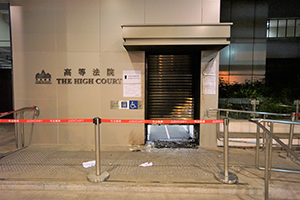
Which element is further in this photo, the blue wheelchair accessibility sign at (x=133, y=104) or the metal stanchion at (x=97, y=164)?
the blue wheelchair accessibility sign at (x=133, y=104)

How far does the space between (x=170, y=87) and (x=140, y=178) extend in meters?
3.53

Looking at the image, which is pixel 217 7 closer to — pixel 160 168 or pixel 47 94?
pixel 160 168

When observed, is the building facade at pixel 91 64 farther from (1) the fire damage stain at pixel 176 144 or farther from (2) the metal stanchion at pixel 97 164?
(2) the metal stanchion at pixel 97 164

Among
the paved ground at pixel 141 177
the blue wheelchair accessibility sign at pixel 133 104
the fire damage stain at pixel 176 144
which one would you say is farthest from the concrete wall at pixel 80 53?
the paved ground at pixel 141 177

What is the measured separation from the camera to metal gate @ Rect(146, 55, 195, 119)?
6.09 m

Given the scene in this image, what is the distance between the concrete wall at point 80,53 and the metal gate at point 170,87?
Answer: 0.75 m

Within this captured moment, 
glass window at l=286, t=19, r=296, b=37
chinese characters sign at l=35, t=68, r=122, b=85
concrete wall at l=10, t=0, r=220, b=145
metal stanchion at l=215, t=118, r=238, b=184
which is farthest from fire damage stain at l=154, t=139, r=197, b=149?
glass window at l=286, t=19, r=296, b=37

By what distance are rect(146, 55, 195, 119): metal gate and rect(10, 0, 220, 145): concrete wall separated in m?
0.75

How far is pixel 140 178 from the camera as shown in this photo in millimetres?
3520

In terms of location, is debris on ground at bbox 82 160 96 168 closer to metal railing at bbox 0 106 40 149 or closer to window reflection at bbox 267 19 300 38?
metal railing at bbox 0 106 40 149

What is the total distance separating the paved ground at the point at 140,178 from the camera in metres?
3.22

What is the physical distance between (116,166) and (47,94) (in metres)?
3.56

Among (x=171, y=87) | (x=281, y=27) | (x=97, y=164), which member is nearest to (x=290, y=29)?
(x=281, y=27)

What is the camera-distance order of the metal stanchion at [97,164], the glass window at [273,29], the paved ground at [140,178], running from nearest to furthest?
the paved ground at [140,178] → the metal stanchion at [97,164] → the glass window at [273,29]
